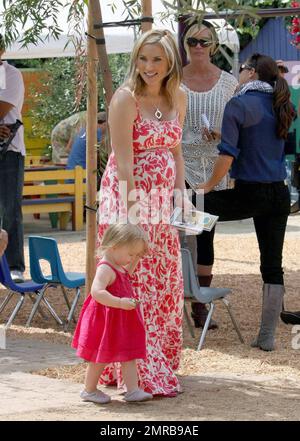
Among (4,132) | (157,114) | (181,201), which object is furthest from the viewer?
(4,132)

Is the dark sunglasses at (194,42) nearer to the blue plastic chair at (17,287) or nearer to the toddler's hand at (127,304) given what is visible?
the blue plastic chair at (17,287)

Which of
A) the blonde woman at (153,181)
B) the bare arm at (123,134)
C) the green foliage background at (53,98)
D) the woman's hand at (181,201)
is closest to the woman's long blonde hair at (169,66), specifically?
the blonde woman at (153,181)

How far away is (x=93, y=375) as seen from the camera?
6246 mm

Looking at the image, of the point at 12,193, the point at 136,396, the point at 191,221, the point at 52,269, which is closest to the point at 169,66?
the point at 191,221

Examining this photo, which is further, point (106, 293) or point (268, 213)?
point (268, 213)

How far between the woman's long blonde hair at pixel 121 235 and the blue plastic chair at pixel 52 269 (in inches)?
92.5

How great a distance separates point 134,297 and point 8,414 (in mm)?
1025

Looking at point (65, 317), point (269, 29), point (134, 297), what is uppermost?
point (269, 29)

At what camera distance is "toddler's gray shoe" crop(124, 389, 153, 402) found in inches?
247

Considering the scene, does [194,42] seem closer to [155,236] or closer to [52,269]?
[52,269]

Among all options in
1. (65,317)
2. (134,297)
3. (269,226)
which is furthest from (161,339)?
(65,317)

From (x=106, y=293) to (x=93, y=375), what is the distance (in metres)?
0.46

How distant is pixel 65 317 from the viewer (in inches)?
364
